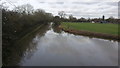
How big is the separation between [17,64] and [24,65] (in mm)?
464

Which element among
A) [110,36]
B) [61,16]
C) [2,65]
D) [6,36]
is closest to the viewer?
[2,65]

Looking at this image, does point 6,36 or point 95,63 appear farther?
point 6,36

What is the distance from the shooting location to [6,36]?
11.0 meters

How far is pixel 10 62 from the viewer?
8594 millimetres

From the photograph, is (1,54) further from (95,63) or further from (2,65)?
(95,63)

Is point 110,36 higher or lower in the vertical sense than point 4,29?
lower

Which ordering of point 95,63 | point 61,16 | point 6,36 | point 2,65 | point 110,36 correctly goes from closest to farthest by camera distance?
1. point 2,65
2. point 95,63
3. point 6,36
4. point 110,36
5. point 61,16

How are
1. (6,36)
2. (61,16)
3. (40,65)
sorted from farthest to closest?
(61,16), (6,36), (40,65)

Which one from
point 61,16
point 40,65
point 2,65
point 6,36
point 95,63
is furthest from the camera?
point 61,16

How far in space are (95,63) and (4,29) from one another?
731 centimetres

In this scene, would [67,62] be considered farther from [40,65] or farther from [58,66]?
[40,65]

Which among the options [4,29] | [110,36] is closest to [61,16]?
[110,36]

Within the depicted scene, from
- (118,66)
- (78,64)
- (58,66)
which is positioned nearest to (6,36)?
(58,66)

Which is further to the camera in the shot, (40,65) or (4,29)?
(4,29)
